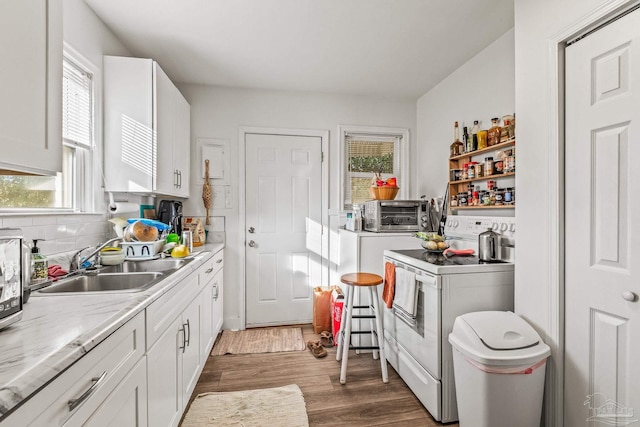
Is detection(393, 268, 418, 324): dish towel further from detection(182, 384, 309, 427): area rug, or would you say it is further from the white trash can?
detection(182, 384, 309, 427): area rug

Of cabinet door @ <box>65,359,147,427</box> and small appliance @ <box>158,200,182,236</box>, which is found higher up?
small appliance @ <box>158,200,182,236</box>

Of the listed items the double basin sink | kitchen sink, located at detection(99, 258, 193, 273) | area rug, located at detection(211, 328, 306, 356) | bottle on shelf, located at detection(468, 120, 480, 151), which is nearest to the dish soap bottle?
the double basin sink

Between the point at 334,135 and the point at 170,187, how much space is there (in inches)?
70.2

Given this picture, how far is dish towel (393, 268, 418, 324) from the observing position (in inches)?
73.5

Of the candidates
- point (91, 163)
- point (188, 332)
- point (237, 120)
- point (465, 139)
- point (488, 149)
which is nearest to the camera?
point (188, 332)

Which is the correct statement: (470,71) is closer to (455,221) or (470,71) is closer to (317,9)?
(455,221)

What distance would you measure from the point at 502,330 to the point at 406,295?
591 mm

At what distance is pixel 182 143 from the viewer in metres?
2.75

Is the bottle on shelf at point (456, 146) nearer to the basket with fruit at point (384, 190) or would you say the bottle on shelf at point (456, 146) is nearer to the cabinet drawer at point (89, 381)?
the basket with fruit at point (384, 190)

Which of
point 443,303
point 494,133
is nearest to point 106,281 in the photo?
point 443,303

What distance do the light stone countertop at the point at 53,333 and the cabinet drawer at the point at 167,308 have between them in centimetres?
6

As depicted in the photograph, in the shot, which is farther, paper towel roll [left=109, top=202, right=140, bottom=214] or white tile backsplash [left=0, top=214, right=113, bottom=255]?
paper towel roll [left=109, top=202, right=140, bottom=214]

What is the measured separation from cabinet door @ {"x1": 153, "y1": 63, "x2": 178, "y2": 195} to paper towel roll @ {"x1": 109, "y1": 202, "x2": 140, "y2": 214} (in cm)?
31

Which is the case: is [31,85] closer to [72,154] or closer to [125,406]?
[125,406]
